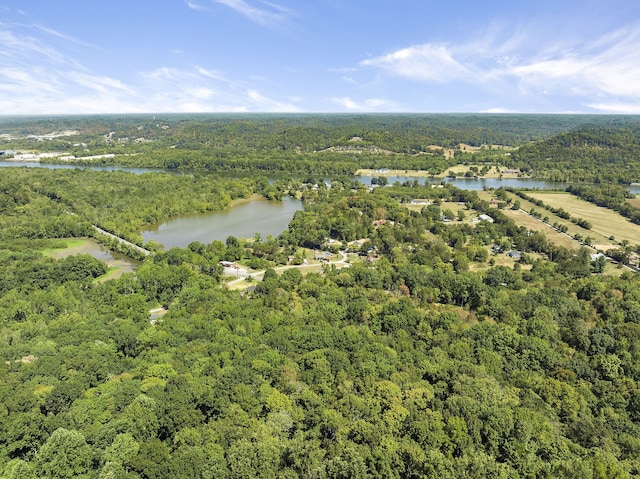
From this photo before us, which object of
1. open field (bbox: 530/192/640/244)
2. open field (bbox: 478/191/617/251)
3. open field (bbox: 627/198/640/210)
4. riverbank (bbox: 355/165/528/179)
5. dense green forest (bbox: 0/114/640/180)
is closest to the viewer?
open field (bbox: 478/191/617/251)

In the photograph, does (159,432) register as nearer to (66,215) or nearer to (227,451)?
(227,451)

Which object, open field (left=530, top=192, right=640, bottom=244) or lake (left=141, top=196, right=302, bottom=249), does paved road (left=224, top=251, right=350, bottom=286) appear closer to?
lake (left=141, top=196, right=302, bottom=249)

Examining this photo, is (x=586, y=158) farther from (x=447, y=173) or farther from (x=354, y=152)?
(x=354, y=152)

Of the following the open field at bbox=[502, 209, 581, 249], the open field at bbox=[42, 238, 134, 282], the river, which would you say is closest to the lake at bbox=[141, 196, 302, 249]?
the river

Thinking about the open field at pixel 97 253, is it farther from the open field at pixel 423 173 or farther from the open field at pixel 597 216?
the open field at pixel 423 173

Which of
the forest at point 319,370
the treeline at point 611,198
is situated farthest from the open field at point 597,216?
the forest at point 319,370

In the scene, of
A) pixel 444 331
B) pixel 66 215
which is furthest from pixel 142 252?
pixel 444 331
